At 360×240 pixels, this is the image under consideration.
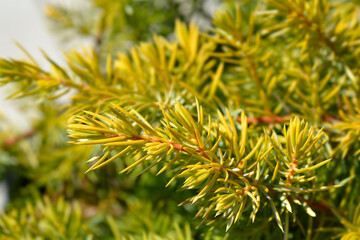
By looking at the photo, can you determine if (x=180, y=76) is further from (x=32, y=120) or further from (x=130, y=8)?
(x=32, y=120)

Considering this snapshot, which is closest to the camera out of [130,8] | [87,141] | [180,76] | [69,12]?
[87,141]

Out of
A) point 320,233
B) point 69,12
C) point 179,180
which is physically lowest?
point 320,233

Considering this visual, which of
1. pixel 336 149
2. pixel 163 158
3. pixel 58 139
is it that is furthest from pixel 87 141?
pixel 58 139

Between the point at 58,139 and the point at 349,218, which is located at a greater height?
the point at 58,139

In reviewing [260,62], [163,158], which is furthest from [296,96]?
[163,158]

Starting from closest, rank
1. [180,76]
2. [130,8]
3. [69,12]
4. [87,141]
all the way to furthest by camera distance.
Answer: [87,141] < [180,76] < [130,8] < [69,12]

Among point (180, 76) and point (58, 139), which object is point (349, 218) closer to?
point (180, 76)

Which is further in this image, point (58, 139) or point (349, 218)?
point (58, 139)
